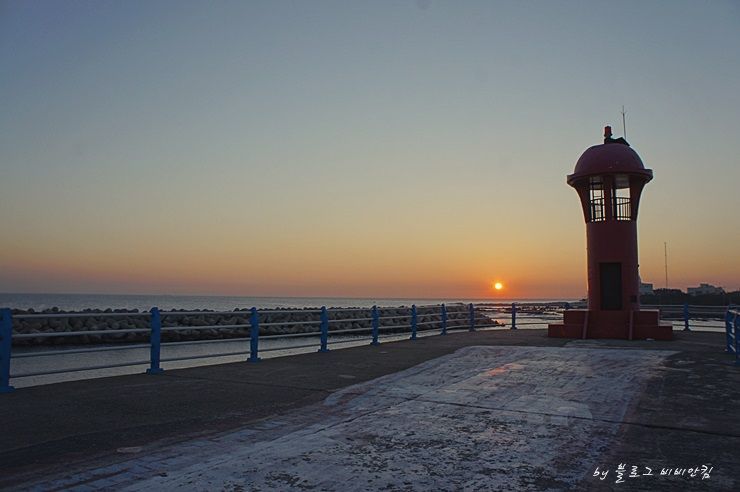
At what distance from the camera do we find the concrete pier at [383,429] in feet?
14.8

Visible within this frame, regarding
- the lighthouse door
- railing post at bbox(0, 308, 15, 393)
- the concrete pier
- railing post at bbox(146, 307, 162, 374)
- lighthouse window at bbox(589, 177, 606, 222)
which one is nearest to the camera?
the concrete pier

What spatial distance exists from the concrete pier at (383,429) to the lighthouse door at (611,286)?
759 centimetres

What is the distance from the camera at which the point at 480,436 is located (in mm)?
5828

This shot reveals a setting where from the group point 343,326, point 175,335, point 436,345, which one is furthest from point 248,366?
point 343,326

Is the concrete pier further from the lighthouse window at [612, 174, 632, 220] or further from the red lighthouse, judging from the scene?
the lighthouse window at [612, 174, 632, 220]

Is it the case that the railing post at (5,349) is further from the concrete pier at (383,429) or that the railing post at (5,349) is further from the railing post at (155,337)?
the railing post at (155,337)

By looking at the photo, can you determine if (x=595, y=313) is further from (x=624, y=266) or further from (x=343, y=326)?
(x=343, y=326)

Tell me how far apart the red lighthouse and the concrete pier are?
7155 millimetres

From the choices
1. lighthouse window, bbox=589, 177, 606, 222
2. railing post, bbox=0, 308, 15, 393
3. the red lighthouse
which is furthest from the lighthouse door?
railing post, bbox=0, 308, 15, 393

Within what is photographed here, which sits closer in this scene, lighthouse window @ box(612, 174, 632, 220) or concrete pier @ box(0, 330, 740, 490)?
concrete pier @ box(0, 330, 740, 490)

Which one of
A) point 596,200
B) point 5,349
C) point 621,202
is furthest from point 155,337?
point 621,202

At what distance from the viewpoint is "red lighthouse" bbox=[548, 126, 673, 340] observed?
18.1 metres

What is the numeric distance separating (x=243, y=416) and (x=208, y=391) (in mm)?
2006

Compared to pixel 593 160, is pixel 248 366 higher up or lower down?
lower down
